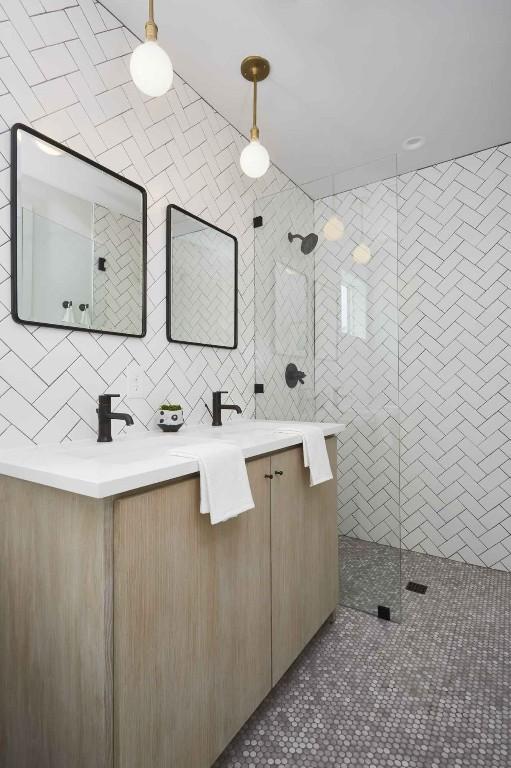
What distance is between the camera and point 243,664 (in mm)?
1258

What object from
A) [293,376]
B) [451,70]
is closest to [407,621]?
[293,376]

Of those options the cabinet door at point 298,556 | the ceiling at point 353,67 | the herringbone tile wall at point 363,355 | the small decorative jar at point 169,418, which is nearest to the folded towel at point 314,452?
the cabinet door at point 298,556

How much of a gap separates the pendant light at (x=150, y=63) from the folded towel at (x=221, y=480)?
1122mm

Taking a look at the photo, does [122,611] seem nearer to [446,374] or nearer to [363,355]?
[363,355]

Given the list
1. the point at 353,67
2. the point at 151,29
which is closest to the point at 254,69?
the point at 353,67

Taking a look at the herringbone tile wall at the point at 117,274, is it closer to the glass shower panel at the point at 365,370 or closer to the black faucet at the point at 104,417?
the black faucet at the point at 104,417

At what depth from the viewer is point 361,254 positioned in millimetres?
2172

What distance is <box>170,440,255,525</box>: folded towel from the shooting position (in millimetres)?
1045

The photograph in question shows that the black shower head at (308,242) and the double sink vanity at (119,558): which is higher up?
the black shower head at (308,242)

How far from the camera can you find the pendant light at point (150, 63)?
1.15 meters

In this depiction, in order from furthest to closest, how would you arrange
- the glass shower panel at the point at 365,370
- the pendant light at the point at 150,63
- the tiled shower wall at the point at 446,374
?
1. the tiled shower wall at the point at 446,374
2. the glass shower panel at the point at 365,370
3. the pendant light at the point at 150,63

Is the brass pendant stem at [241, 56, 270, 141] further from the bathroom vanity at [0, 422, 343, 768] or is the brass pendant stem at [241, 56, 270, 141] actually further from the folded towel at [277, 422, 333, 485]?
the bathroom vanity at [0, 422, 343, 768]

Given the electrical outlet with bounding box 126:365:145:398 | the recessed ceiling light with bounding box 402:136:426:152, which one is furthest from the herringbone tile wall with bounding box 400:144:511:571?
the electrical outlet with bounding box 126:365:145:398

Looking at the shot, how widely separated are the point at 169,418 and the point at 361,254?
1380 mm
